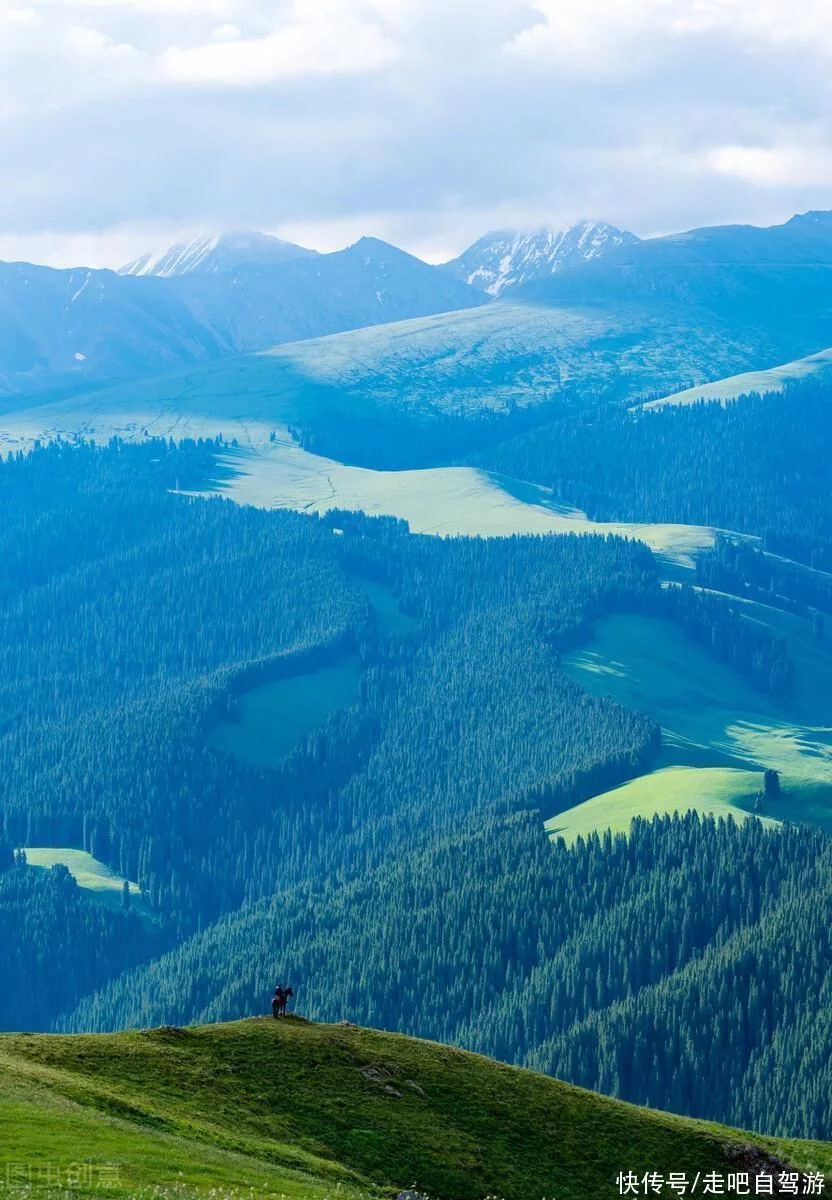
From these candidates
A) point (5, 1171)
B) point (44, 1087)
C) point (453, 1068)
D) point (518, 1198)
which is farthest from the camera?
point (453, 1068)

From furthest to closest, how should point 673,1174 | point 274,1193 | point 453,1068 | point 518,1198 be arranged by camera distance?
point 453,1068
point 673,1174
point 518,1198
point 274,1193

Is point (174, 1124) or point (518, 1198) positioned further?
point (518, 1198)

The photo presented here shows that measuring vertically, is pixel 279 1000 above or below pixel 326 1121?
above

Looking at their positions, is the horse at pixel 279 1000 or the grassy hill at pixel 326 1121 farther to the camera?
the horse at pixel 279 1000

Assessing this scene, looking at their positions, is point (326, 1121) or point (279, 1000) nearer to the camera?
point (326, 1121)

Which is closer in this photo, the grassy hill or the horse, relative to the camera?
the grassy hill

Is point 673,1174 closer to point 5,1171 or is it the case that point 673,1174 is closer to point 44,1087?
point 44,1087

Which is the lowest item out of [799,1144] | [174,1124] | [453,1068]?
[799,1144]

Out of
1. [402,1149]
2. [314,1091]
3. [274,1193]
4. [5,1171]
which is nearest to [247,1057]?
[314,1091]
